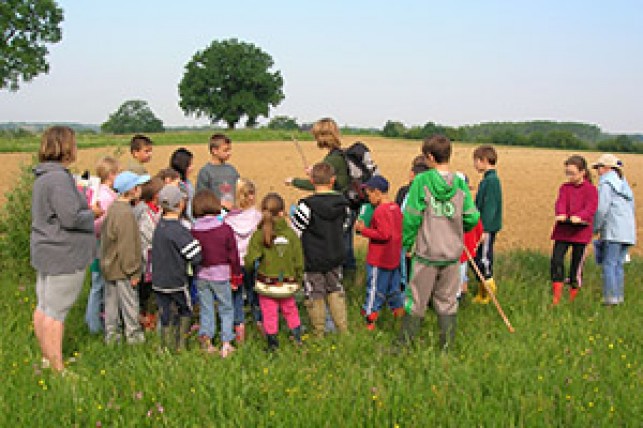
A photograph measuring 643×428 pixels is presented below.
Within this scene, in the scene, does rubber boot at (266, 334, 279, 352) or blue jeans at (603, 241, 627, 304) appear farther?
blue jeans at (603, 241, 627, 304)

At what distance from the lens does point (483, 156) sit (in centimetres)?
689

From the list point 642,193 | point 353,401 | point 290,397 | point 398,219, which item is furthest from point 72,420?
point 642,193

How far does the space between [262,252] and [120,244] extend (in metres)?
1.30

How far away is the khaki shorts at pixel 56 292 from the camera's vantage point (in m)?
4.54

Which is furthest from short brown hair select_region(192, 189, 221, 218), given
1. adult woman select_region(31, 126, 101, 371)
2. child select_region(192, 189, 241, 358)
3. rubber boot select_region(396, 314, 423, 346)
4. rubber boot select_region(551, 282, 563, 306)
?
rubber boot select_region(551, 282, 563, 306)

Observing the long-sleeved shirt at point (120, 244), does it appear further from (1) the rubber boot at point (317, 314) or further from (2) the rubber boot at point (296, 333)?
(1) the rubber boot at point (317, 314)

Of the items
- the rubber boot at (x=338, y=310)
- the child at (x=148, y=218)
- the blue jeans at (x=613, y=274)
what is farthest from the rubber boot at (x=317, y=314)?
the blue jeans at (x=613, y=274)

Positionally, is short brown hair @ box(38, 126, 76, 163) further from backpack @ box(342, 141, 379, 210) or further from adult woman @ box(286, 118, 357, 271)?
backpack @ box(342, 141, 379, 210)

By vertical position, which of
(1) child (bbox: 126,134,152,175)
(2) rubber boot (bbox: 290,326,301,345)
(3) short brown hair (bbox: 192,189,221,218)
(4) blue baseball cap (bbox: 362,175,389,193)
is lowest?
(2) rubber boot (bbox: 290,326,301,345)

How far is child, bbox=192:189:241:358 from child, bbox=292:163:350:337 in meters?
0.70

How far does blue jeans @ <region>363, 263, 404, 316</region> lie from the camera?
614 cm

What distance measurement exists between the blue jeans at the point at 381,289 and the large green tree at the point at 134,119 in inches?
5222

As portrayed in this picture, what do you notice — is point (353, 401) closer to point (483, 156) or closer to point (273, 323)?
point (273, 323)

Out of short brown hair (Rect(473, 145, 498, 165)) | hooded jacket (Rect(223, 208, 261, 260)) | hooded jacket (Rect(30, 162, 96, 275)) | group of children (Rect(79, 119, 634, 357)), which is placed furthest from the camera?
short brown hair (Rect(473, 145, 498, 165))
